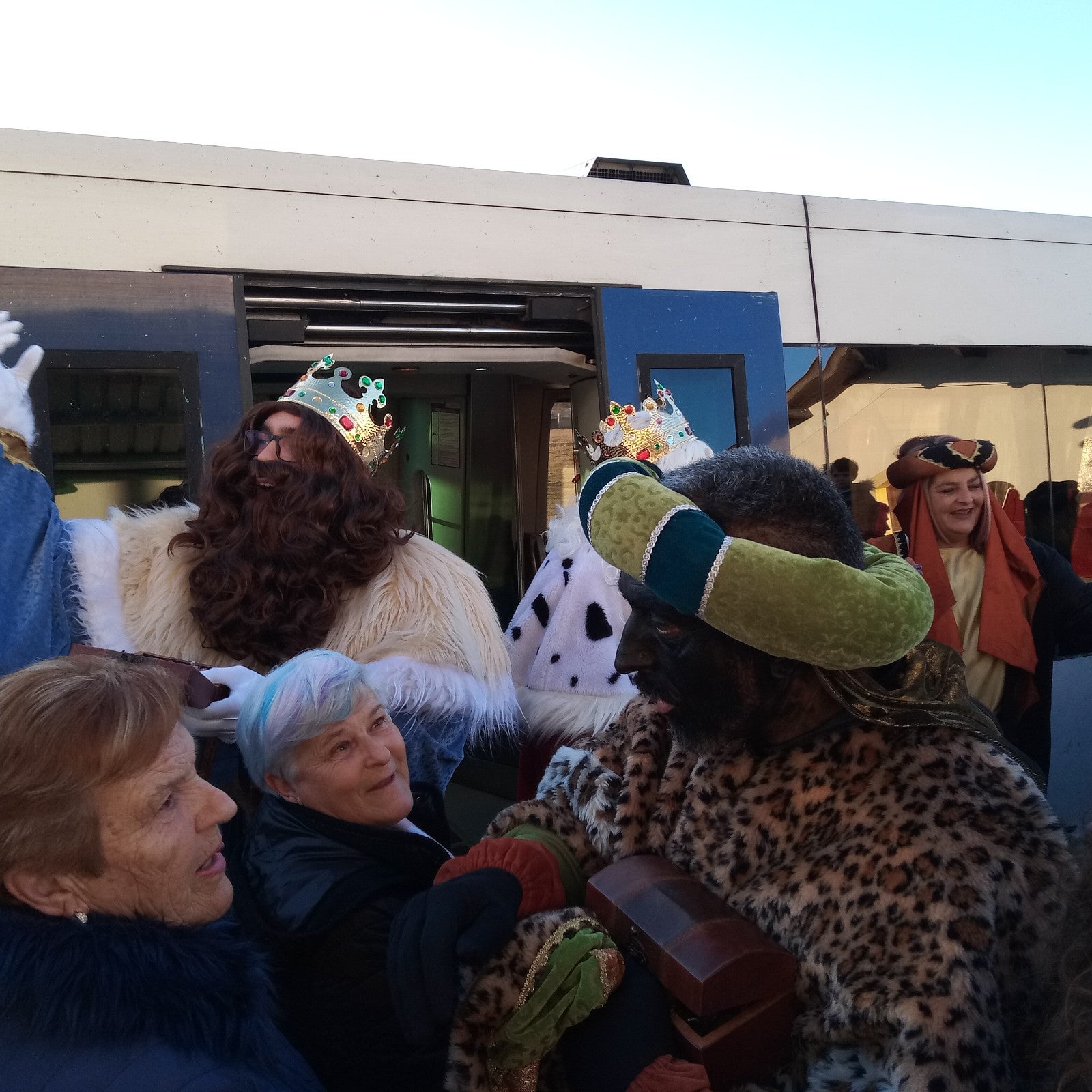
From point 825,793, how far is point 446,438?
192 inches

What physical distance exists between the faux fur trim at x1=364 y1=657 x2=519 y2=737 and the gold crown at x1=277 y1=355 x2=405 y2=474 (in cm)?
66

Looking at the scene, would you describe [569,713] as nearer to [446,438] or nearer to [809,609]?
[809,609]

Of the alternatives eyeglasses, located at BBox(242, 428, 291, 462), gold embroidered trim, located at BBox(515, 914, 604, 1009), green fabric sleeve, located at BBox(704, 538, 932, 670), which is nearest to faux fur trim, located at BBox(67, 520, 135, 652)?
eyeglasses, located at BBox(242, 428, 291, 462)

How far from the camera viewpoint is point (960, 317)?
4184 millimetres

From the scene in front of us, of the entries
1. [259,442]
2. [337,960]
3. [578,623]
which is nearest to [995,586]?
[578,623]

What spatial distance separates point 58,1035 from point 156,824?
0.26m

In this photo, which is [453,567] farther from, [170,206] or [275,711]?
[170,206]

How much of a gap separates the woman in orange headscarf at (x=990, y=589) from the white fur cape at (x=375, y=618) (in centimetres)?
185

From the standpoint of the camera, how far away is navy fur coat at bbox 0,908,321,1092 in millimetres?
991

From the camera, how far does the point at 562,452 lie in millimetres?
5461

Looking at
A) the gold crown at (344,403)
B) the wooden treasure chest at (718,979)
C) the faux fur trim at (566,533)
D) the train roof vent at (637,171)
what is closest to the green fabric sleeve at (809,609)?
the wooden treasure chest at (718,979)

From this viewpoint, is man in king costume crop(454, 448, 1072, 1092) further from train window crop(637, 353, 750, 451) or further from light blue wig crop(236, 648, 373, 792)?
train window crop(637, 353, 750, 451)

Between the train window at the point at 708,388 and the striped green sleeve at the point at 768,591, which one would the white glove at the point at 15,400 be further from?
the train window at the point at 708,388

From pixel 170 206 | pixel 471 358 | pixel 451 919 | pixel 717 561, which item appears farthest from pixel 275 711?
pixel 471 358
